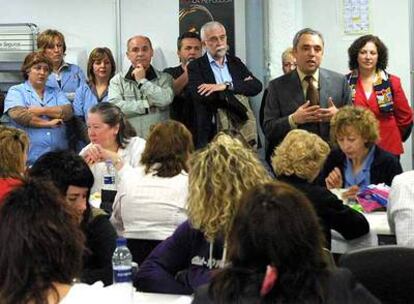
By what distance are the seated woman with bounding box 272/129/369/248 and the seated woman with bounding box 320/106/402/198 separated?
78 cm

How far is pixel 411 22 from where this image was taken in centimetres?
632

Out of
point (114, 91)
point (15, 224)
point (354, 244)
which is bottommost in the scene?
point (354, 244)

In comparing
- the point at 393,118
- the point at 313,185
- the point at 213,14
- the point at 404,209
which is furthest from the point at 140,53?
the point at 404,209

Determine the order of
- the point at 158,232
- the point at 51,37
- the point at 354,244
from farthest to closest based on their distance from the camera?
the point at 51,37, the point at 354,244, the point at 158,232

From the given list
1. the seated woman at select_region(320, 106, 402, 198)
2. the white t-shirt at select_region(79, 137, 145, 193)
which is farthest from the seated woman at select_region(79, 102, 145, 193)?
the seated woman at select_region(320, 106, 402, 198)

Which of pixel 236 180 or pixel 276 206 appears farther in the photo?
pixel 236 180

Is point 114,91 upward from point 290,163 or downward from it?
upward

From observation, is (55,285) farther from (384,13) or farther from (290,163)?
(384,13)

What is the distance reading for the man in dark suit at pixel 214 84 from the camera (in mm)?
5355

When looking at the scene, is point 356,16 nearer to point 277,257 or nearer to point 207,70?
point 207,70

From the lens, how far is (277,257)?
5.88 feet

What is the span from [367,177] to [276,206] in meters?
2.74

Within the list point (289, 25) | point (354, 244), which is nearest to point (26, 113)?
point (289, 25)

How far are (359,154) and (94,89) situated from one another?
2.56 meters
